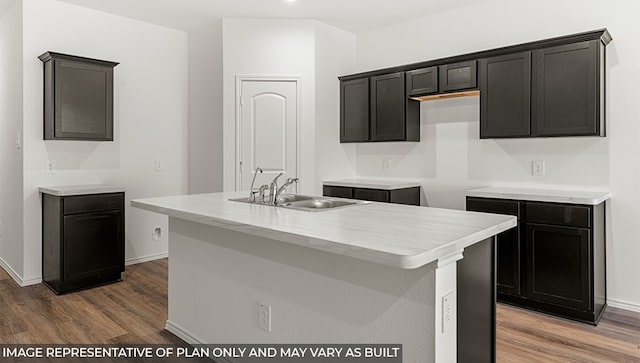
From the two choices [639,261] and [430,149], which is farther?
[430,149]

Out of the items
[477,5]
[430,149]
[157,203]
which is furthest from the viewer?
[430,149]

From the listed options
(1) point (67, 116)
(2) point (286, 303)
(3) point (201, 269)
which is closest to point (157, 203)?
(3) point (201, 269)

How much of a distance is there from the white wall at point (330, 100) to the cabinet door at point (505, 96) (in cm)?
173

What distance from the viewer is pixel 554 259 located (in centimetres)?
314

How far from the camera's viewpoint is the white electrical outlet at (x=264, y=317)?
2158 millimetres

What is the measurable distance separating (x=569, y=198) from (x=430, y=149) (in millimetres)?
1598

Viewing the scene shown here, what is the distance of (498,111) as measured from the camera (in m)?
3.62

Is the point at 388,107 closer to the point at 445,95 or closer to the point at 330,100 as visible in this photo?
the point at 445,95

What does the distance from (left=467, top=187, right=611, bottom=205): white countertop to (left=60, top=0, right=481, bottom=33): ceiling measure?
1892 millimetres

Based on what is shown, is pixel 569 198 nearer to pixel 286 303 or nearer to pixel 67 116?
pixel 286 303

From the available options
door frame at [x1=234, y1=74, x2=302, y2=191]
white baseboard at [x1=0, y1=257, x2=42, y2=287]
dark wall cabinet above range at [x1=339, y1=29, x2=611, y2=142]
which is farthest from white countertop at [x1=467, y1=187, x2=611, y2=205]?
white baseboard at [x1=0, y1=257, x2=42, y2=287]

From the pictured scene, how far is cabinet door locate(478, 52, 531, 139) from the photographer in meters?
3.45

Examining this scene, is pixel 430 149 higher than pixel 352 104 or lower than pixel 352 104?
lower

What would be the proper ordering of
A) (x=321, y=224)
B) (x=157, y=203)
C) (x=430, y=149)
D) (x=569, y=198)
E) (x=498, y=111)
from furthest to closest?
(x=430, y=149) → (x=498, y=111) → (x=569, y=198) → (x=157, y=203) → (x=321, y=224)
